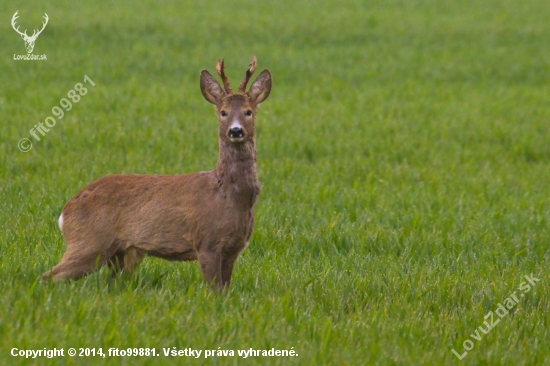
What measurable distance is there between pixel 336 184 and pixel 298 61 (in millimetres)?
12252

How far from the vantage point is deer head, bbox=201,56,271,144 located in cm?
656

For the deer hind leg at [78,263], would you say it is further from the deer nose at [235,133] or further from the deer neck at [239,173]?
the deer nose at [235,133]

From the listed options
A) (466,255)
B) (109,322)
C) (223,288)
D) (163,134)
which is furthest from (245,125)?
(163,134)

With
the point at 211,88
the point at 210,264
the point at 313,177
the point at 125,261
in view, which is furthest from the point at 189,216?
the point at 313,177

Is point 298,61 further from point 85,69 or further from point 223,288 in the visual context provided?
point 223,288

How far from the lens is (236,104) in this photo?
668cm

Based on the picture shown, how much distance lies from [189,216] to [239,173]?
1.52 ft

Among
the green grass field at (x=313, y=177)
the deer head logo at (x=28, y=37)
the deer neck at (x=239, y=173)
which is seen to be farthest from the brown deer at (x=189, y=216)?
the deer head logo at (x=28, y=37)

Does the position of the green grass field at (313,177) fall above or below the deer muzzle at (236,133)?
below

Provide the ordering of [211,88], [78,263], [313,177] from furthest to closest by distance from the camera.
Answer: [313,177] → [211,88] → [78,263]

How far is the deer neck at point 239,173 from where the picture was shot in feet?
21.9

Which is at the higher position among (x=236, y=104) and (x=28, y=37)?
(x=28, y=37)

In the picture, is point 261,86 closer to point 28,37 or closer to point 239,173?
point 239,173

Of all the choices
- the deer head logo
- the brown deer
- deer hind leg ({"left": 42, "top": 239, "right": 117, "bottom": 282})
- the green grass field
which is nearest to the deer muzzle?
the brown deer
